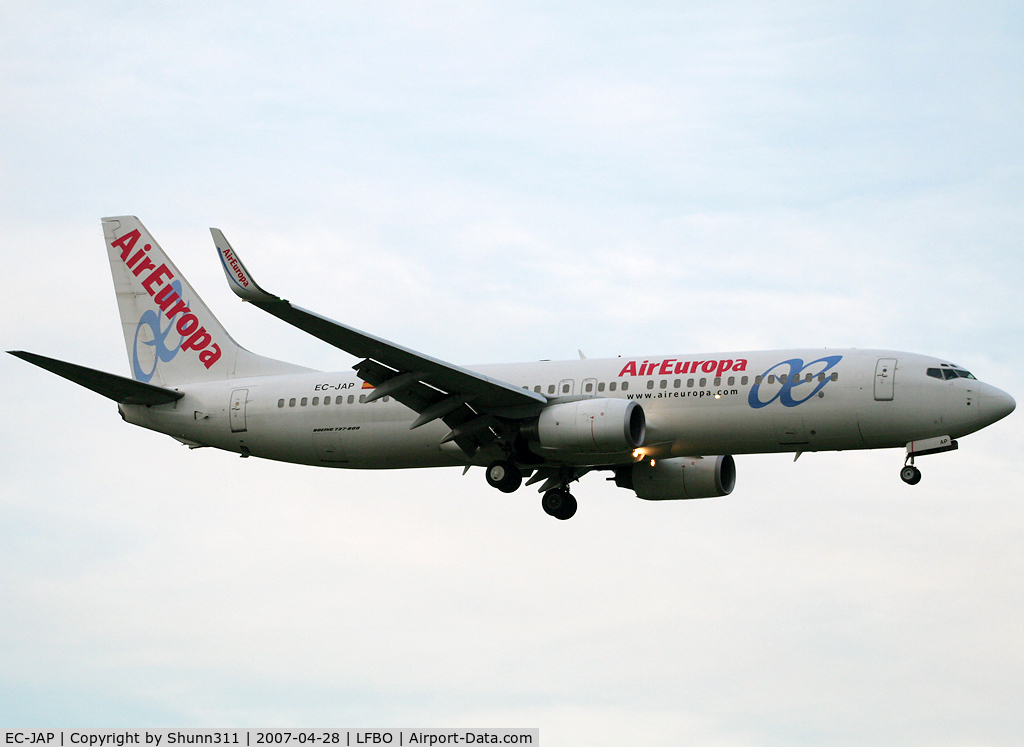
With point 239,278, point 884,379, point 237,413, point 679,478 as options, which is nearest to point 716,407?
point 884,379

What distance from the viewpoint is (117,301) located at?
148 ft

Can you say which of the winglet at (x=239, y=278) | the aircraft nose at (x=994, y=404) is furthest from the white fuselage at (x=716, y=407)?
the winglet at (x=239, y=278)

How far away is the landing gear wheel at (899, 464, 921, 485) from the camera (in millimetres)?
34781

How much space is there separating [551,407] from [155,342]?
15.0 m

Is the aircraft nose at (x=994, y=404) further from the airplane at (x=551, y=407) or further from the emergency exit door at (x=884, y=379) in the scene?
the emergency exit door at (x=884, y=379)

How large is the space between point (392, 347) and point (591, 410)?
17.5 feet

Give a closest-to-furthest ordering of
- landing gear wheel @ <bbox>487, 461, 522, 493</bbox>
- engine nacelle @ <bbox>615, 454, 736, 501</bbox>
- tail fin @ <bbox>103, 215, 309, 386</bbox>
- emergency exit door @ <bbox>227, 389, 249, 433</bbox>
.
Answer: landing gear wheel @ <bbox>487, 461, 522, 493</bbox>
engine nacelle @ <bbox>615, 454, 736, 501</bbox>
emergency exit door @ <bbox>227, 389, 249, 433</bbox>
tail fin @ <bbox>103, 215, 309, 386</bbox>

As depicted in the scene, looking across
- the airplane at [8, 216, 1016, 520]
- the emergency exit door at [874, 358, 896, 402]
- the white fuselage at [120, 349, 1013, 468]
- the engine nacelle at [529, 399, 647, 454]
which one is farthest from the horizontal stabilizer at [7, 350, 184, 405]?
the emergency exit door at [874, 358, 896, 402]

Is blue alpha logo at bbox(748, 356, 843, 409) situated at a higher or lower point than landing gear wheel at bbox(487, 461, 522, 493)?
higher

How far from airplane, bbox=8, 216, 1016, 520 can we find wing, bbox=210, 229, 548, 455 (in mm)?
50

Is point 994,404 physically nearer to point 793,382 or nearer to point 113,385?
point 793,382

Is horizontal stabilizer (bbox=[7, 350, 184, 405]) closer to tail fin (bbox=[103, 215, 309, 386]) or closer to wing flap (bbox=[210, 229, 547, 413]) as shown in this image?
tail fin (bbox=[103, 215, 309, 386])

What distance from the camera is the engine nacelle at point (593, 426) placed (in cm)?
3447

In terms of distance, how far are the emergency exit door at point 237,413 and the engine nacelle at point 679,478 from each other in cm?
1131
